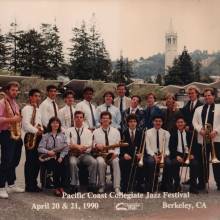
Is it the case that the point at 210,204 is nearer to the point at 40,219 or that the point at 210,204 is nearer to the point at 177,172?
the point at 177,172

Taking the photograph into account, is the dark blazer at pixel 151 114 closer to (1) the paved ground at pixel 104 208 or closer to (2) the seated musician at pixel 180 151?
(2) the seated musician at pixel 180 151

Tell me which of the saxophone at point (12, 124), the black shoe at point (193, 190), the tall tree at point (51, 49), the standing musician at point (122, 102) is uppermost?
the tall tree at point (51, 49)

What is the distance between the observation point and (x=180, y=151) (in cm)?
639

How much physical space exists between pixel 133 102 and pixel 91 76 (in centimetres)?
67

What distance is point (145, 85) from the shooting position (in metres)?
6.34

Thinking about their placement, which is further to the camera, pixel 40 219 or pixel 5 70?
pixel 5 70

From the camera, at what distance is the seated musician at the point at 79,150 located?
6012 millimetres

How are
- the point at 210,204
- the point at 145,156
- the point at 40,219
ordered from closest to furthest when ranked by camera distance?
the point at 40,219 < the point at 210,204 < the point at 145,156

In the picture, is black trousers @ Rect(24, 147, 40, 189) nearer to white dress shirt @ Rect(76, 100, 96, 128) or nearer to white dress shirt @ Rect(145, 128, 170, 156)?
white dress shirt @ Rect(76, 100, 96, 128)

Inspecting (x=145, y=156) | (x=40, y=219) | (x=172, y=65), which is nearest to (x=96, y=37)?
(x=172, y=65)

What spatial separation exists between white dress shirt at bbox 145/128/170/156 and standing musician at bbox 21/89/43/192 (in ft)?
4.04

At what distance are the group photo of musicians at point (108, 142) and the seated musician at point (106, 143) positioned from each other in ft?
0.04

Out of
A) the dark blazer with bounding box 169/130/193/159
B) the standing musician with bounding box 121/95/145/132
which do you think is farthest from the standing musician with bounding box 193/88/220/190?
the standing musician with bounding box 121/95/145/132

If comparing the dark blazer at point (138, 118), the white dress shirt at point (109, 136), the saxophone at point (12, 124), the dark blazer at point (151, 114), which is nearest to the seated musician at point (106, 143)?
the white dress shirt at point (109, 136)
